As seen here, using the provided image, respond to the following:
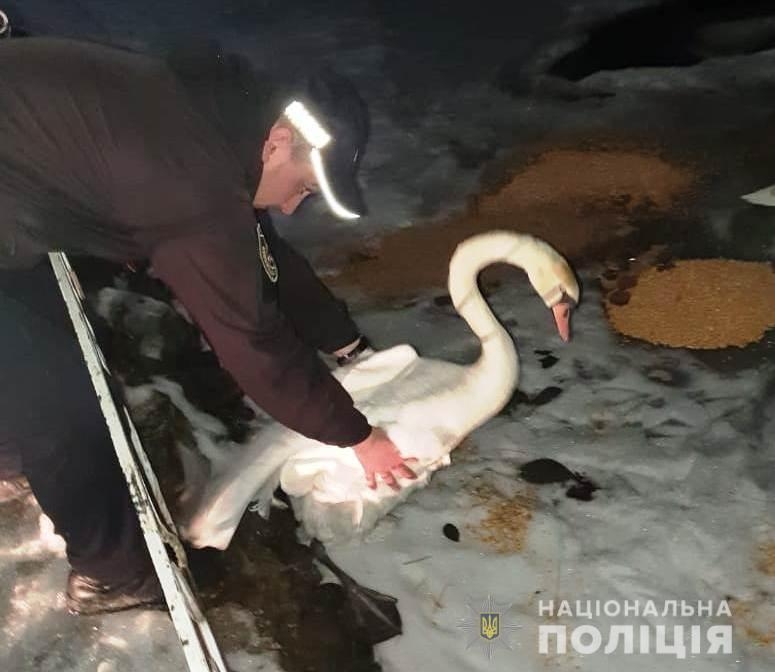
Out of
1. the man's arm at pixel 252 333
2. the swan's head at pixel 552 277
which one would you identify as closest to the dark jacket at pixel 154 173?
the man's arm at pixel 252 333

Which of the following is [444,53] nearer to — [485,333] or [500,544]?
[485,333]

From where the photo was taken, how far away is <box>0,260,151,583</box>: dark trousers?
4.74 feet

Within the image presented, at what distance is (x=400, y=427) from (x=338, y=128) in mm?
700

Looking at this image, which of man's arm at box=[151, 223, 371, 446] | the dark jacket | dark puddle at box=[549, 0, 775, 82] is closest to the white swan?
man's arm at box=[151, 223, 371, 446]

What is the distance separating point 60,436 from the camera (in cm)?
149

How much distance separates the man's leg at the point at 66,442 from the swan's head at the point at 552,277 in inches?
37.9

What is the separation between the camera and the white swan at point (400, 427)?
72.1 inches

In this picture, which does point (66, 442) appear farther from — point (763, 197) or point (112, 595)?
point (763, 197)

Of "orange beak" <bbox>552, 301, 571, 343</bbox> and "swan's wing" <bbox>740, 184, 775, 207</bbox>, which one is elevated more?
"swan's wing" <bbox>740, 184, 775, 207</bbox>

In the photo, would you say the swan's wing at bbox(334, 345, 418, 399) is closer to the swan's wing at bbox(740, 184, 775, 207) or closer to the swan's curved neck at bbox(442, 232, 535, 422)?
the swan's curved neck at bbox(442, 232, 535, 422)

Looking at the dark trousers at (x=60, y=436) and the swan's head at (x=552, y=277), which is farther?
the swan's head at (x=552, y=277)

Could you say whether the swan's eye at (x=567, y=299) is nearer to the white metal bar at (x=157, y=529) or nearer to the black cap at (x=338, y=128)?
the black cap at (x=338, y=128)

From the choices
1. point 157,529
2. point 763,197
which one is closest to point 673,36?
point 763,197

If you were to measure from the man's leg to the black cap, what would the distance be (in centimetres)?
58
